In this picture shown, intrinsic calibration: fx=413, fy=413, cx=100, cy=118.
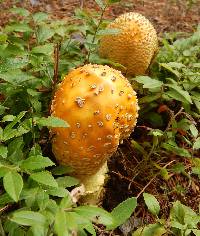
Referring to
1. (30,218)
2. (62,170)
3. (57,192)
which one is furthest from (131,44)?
(30,218)

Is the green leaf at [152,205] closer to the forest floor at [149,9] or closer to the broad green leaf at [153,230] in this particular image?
the broad green leaf at [153,230]

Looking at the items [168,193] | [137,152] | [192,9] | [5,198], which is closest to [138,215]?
[168,193]

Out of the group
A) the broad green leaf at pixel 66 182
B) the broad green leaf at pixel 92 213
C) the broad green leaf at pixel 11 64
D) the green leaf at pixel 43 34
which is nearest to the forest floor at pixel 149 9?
the green leaf at pixel 43 34

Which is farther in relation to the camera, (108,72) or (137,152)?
(137,152)

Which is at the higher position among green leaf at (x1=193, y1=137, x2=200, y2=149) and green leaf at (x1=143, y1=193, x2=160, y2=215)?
green leaf at (x1=193, y1=137, x2=200, y2=149)

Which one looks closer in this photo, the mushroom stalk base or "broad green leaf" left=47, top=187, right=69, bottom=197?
"broad green leaf" left=47, top=187, right=69, bottom=197

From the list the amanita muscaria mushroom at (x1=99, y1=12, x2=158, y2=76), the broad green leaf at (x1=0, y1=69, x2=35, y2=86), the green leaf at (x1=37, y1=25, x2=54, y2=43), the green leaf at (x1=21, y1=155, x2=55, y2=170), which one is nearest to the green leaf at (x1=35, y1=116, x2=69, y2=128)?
the green leaf at (x1=21, y1=155, x2=55, y2=170)

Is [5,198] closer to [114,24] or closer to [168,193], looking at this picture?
[168,193]

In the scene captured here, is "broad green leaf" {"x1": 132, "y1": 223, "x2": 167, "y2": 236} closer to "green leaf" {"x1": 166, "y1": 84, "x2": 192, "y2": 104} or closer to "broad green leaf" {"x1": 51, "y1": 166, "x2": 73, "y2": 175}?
"broad green leaf" {"x1": 51, "y1": 166, "x2": 73, "y2": 175}
